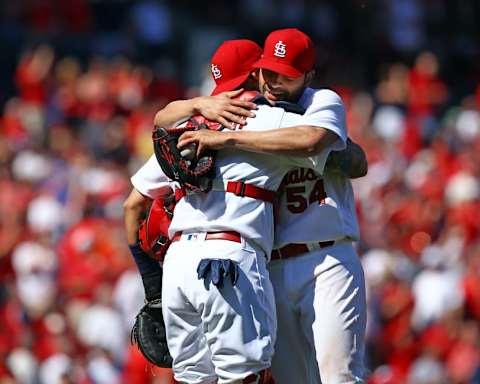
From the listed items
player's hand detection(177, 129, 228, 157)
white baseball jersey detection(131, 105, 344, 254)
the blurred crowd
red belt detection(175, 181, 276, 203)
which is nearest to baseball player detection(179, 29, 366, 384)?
white baseball jersey detection(131, 105, 344, 254)

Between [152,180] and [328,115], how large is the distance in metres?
0.96

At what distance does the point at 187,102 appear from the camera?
6.27 m

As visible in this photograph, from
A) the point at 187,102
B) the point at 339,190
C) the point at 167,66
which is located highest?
the point at 187,102

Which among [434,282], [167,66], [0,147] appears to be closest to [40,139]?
[0,147]

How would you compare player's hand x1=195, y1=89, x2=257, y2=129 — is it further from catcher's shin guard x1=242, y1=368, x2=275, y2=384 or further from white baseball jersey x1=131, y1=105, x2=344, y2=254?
catcher's shin guard x1=242, y1=368, x2=275, y2=384

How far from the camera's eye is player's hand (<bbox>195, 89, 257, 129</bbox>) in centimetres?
610

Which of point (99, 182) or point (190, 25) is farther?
point (190, 25)

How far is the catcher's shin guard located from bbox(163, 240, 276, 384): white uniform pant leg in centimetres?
3

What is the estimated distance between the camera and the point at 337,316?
6297 millimetres

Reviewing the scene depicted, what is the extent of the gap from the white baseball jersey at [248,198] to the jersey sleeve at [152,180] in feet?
1.16

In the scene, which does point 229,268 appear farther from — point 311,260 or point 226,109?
point 226,109

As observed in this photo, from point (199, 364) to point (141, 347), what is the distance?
0.53 metres

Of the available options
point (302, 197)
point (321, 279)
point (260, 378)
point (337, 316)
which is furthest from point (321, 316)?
point (302, 197)

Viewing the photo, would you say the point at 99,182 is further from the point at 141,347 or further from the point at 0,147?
the point at 141,347
